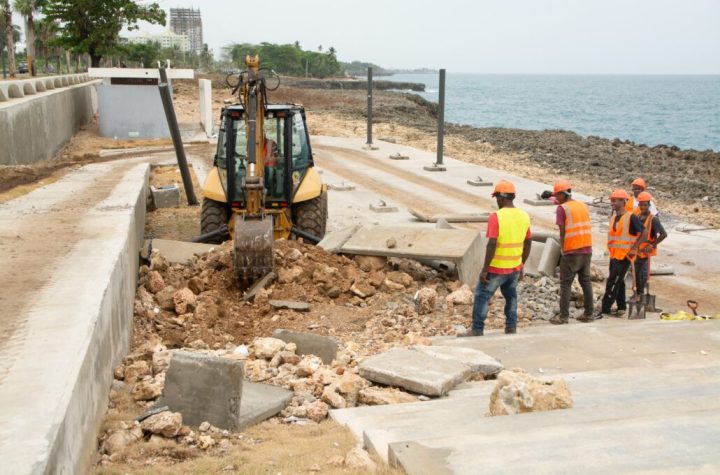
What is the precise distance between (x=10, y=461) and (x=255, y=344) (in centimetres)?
387

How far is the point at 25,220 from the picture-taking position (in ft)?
34.6

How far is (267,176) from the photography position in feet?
39.9

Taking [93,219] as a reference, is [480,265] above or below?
below

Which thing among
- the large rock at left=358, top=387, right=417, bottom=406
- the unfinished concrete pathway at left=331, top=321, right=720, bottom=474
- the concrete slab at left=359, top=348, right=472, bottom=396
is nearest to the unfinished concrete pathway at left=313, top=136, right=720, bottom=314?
the unfinished concrete pathway at left=331, top=321, right=720, bottom=474

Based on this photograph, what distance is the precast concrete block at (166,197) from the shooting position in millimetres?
17141

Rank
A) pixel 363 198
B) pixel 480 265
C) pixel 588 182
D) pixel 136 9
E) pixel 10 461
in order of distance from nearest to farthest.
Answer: pixel 10 461, pixel 480 265, pixel 363 198, pixel 588 182, pixel 136 9

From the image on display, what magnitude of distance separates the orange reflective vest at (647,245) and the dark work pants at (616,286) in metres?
0.22

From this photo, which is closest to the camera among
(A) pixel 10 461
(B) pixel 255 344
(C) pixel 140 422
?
(A) pixel 10 461

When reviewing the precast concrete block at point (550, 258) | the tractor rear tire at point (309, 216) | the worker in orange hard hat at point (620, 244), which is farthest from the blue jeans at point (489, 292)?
the tractor rear tire at point (309, 216)

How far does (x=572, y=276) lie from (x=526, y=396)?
464cm

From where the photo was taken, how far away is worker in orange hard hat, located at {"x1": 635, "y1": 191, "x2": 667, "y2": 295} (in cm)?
1022

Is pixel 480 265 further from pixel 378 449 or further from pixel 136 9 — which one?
pixel 136 9

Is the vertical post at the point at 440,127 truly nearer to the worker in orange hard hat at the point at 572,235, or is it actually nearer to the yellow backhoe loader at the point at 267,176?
the yellow backhoe loader at the point at 267,176

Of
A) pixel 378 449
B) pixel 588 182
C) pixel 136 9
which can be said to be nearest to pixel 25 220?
pixel 378 449
